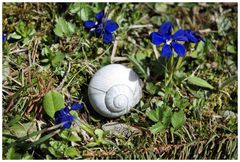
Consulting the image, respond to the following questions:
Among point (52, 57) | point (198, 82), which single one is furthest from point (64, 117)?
point (198, 82)

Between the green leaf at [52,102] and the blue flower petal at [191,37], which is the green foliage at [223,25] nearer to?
the blue flower petal at [191,37]

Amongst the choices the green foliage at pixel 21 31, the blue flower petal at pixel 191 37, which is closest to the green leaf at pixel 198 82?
the blue flower petal at pixel 191 37

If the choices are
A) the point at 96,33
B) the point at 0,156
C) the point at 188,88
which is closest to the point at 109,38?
the point at 96,33

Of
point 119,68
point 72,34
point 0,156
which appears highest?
point 72,34

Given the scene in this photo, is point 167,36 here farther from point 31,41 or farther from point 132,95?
point 31,41

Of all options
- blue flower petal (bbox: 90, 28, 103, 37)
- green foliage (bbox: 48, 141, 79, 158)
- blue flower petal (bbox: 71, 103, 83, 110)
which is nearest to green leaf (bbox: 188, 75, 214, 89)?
blue flower petal (bbox: 90, 28, 103, 37)

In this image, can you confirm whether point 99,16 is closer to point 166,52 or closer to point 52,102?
point 166,52

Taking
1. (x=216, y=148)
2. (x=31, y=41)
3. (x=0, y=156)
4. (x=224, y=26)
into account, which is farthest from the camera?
(x=224, y=26)
